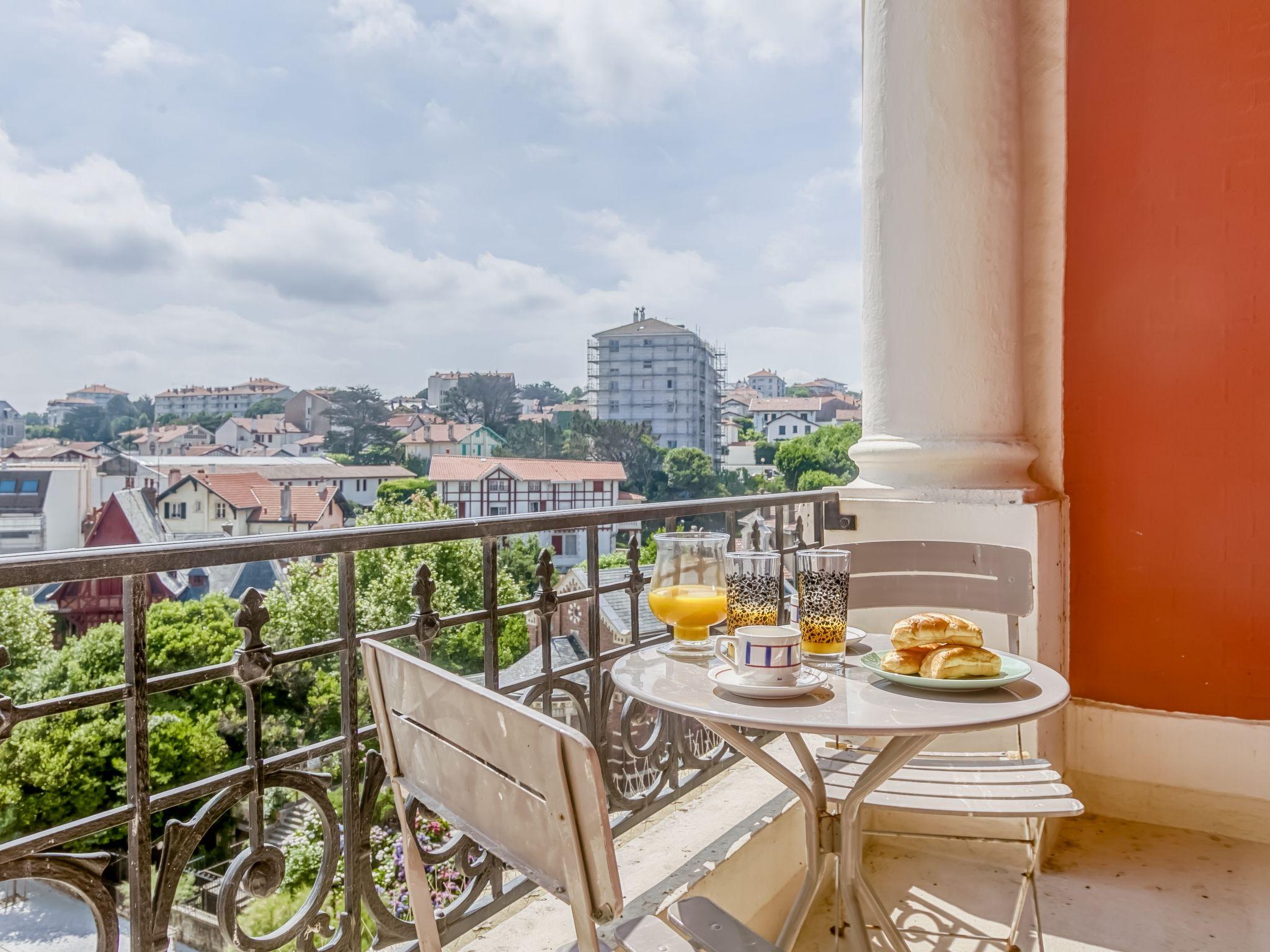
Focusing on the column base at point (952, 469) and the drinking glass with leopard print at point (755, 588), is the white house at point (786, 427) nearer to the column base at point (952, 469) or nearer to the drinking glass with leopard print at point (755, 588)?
the column base at point (952, 469)

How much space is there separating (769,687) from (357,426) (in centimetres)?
5113

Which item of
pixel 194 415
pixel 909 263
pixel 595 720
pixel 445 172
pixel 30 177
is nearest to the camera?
pixel 595 720

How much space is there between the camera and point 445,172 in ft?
227

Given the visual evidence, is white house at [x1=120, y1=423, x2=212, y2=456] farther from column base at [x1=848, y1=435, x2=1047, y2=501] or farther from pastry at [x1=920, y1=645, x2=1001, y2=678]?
pastry at [x1=920, y1=645, x2=1001, y2=678]

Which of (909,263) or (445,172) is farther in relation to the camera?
(445,172)

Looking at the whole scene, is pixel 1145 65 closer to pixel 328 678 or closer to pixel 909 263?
pixel 909 263

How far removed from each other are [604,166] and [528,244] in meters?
9.64

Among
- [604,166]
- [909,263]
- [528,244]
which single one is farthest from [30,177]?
[909,263]

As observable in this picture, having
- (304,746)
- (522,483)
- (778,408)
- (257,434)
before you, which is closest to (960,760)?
(304,746)

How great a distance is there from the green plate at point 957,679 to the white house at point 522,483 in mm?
38926

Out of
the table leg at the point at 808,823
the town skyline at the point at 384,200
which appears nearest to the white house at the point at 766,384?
the town skyline at the point at 384,200

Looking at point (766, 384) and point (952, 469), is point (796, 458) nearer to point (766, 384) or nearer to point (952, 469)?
point (766, 384)

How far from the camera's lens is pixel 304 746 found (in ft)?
3.87

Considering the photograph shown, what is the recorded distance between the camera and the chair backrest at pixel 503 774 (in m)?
0.57
